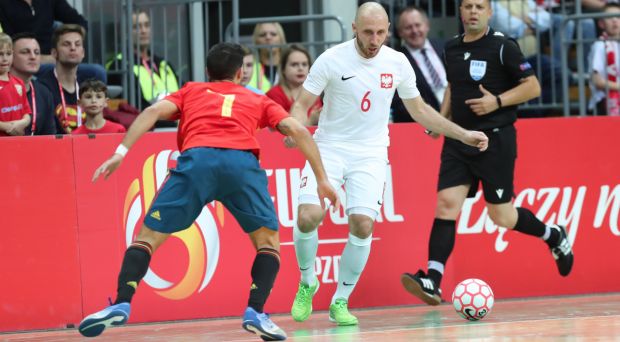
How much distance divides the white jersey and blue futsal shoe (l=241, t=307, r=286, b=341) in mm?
2149

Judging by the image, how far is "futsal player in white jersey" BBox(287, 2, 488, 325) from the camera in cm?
1005

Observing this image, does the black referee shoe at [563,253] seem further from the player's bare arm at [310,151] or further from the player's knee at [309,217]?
the player's bare arm at [310,151]

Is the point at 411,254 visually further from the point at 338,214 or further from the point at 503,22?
the point at 503,22

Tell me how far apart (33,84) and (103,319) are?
4177 millimetres

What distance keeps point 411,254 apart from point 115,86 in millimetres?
3799

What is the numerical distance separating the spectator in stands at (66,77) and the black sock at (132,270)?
3.84m

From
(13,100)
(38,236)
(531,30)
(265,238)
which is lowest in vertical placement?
(38,236)

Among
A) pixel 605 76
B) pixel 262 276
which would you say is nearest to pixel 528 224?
pixel 605 76

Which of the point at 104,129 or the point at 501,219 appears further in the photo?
the point at 104,129

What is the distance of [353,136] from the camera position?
10.2 m

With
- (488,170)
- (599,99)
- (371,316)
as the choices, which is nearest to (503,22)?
(599,99)

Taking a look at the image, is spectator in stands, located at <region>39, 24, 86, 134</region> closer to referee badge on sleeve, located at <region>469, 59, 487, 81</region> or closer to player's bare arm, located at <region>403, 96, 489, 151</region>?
player's bare arm, located at <region>403, 96, 489, 151</region>

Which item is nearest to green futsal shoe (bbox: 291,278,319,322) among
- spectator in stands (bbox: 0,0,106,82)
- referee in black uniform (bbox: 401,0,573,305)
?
referee in black uniform (bbox: 401,0,573,305)

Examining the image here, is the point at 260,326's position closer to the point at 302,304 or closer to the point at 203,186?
the point at 203,186
